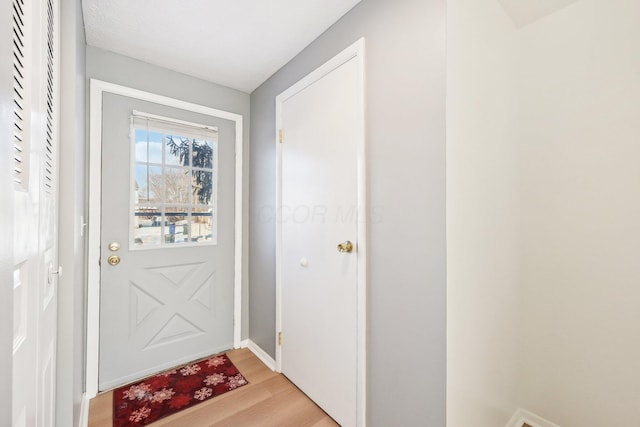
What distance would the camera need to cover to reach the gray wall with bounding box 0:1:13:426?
32 centimetres

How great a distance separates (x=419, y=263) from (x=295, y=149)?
118cm

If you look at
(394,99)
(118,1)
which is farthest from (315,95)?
(118,1)

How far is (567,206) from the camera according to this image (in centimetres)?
150

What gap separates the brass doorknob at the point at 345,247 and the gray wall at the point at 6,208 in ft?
4.20

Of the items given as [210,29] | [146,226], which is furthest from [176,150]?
[210,29]

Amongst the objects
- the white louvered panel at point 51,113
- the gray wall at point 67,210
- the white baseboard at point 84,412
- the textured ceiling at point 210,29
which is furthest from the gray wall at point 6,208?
the white baseboard at point 84,412

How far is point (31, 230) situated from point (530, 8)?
2.41 metres

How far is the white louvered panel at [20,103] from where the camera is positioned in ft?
1.84

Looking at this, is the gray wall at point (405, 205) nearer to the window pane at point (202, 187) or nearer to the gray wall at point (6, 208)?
the gray wall at point (6, 208)

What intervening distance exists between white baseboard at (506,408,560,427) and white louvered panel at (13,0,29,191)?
95.6 inches

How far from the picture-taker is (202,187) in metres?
2.29

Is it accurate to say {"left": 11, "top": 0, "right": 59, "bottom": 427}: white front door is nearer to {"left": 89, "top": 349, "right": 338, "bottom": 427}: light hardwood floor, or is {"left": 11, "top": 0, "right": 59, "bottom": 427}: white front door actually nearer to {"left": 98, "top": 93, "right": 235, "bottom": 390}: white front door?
{"left": 89, "top": 349, "right": 338, "bottom": 427}: light hardwood floor

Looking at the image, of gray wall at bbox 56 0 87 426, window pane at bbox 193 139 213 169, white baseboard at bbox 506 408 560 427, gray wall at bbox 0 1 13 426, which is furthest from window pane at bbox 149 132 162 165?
white baseboard at bbox 506 408 560 427

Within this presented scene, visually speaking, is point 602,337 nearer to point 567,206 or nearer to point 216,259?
point 567,206
